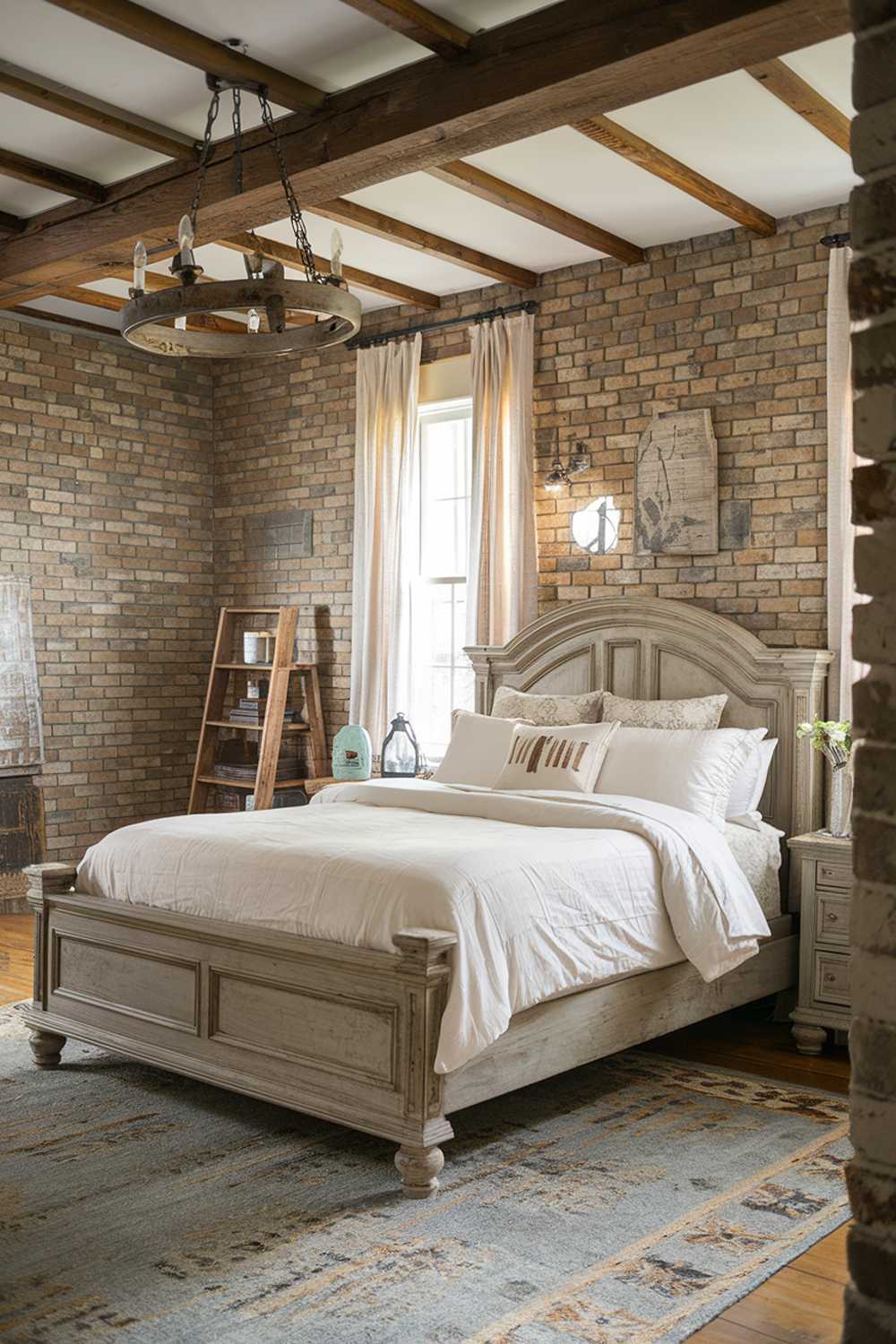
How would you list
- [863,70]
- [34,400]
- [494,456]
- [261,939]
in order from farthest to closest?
[34,400] → [494,456] → [261,939] → [863,70]

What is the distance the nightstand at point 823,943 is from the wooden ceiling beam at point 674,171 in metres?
2.41

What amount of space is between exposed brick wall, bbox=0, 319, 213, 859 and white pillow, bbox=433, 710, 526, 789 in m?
2.60

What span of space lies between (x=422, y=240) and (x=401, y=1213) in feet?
12.9

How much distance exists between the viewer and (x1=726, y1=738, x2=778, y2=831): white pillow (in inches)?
183

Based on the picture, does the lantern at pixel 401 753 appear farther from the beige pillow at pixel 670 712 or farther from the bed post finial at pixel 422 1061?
the bed post finial at pixel 422 1061

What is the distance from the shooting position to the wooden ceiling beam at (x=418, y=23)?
3.40 meters

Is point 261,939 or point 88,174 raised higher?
point 88,174

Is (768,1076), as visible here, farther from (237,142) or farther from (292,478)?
(292,478)

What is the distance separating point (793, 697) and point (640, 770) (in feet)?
2.24

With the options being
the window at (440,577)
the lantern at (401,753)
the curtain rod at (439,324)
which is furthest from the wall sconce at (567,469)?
the lantern at (401,753)

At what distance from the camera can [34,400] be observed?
263 inches

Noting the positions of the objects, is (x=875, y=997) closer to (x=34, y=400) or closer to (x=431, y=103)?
(x=431, y=103)

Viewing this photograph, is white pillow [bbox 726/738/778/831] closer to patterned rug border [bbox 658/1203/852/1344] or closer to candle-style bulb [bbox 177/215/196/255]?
patterned rug border [bbox 658/1203/852/1344]

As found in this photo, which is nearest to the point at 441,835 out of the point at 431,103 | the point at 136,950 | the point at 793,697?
the point at 136,950
